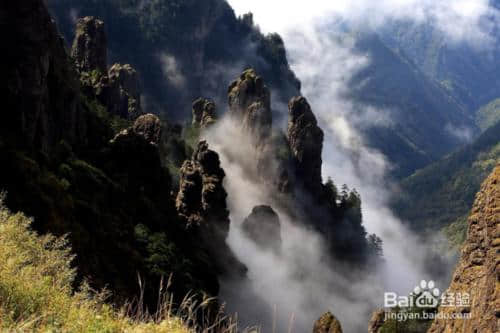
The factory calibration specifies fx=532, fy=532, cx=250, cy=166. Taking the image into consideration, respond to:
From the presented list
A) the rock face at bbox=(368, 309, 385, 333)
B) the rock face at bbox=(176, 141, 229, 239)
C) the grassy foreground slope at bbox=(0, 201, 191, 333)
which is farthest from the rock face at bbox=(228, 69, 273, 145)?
the grassy foreground slope at bbox=(0, 201, 191, 333)

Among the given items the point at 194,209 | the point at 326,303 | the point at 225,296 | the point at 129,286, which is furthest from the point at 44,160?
the point at 326,303

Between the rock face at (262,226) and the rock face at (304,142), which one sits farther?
the rock face at (304,142)

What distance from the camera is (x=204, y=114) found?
12119cm

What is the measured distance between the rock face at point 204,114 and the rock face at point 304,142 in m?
17.6

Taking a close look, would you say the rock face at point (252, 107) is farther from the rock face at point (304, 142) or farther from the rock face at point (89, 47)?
the rock face at point (89, 47)

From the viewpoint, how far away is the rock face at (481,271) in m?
17.5

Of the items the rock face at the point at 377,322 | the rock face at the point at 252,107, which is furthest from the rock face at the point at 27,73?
the rock face at the point at 252,107

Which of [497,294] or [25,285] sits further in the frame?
[497,294]

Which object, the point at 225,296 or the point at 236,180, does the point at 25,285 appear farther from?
the point at 236,180

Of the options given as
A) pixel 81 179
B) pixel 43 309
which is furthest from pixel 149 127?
pixel 43 309

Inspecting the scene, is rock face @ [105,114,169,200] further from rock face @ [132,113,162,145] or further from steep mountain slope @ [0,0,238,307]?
rock face @ [132,113,162,145]

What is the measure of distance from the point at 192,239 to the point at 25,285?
46599mm

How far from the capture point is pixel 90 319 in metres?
6.92

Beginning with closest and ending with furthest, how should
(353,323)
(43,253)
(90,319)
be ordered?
(90,319) → (43,253) → (353,323)
